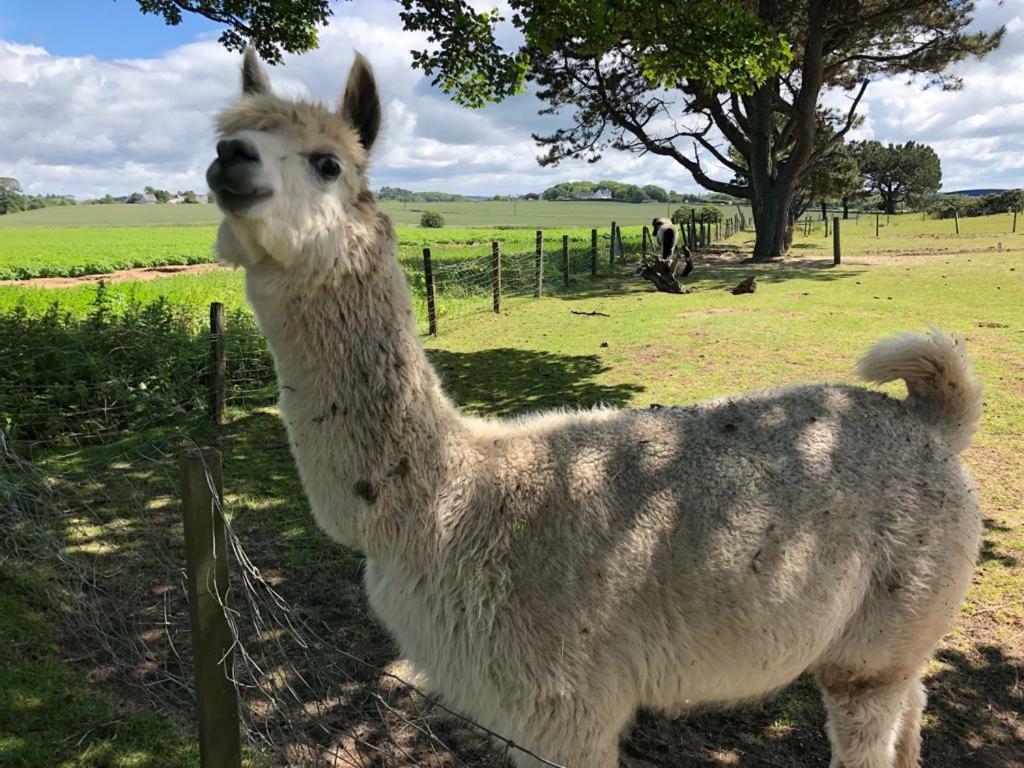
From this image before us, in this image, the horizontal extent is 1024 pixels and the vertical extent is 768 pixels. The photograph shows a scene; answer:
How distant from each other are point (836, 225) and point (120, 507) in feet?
78.0

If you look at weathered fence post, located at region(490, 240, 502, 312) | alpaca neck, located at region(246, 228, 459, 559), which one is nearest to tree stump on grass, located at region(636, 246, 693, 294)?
weathered fence post, located at region(490, 240, 502, 312)

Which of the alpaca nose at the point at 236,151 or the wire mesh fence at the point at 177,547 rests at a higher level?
the alpaca nose at the point at 236,151

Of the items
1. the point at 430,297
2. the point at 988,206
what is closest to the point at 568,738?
the point at 430,297

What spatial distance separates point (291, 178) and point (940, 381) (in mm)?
2674

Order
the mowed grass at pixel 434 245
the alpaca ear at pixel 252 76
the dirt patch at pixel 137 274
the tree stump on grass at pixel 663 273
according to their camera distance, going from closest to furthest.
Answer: the alpaca ear at pixel 252 76, the tree stump on grass at pixel 663 273, the dirt patch at pixel 137 274, the mowed grass at pixel 434 245

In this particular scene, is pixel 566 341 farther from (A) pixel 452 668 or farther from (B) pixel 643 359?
(A) pixel 452 668

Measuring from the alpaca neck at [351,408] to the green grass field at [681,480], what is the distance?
1.72m

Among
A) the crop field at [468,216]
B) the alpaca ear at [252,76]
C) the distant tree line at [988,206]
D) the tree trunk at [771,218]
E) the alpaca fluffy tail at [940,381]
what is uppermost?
the crop field at [468,216]

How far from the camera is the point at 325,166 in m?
2.13

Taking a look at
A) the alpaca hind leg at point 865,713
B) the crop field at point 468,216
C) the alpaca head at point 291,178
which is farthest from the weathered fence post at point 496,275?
the crop field at point 468,216

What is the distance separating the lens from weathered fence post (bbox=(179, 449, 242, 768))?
1.89 m

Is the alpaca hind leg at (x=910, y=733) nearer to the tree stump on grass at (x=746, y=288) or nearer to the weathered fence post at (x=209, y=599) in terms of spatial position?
the weathered fence post at (x=209, y=599)

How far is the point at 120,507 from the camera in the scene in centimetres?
555

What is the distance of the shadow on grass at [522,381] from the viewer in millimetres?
8195
